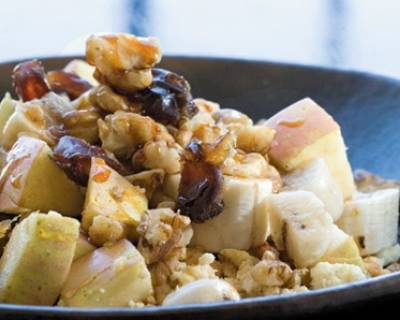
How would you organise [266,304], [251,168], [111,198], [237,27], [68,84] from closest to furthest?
[266,304] < [111,198] < [251,168] < [68,84] < [237,27]

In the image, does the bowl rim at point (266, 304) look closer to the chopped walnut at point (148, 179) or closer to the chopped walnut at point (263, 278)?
the chopped walnut at point (263, 278)

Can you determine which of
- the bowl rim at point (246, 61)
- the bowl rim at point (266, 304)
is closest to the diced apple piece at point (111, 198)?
the bowl rim at point (266, 304)

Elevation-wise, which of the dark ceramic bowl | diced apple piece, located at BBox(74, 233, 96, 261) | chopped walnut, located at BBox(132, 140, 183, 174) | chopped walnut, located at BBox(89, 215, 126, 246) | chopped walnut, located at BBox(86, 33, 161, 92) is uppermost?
chopped walnut, located at BBox(86, 33, 161, 92)

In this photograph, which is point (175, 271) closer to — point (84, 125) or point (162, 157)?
point (162, 157)

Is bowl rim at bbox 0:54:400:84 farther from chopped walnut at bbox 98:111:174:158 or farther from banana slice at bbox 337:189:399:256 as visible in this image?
chopped walnut at bbox 98:111:174:158

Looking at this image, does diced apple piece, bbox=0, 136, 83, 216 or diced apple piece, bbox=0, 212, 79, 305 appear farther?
diced apple piece, bbox=0, 136, 83, 216

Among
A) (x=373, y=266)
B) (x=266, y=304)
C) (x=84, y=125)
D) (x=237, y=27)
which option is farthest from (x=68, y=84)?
(x=237, y=27)

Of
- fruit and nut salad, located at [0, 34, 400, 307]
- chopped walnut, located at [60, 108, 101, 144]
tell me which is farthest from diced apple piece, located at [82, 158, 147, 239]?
chopped walnut, located at [60, 108, 101, 144]

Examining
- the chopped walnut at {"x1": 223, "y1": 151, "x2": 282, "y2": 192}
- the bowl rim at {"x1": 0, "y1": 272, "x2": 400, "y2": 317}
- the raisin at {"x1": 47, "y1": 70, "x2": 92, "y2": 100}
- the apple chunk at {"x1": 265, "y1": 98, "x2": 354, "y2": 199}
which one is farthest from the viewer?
the raisin at {"x1": 47, "y1": 70, "x2": 92, "y2": 100}
